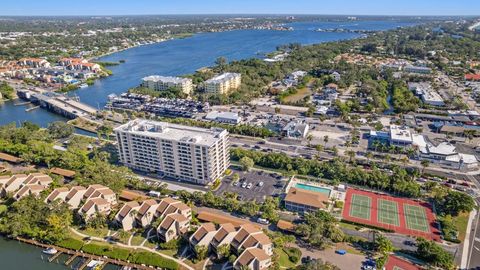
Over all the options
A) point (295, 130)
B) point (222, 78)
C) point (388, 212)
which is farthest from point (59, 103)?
point (388, 212)

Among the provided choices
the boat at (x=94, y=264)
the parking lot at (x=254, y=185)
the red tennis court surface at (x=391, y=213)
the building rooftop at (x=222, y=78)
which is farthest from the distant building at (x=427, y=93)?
the boat at (x=94, y=264)

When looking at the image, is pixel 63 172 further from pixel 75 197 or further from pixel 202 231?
pixel 202 231

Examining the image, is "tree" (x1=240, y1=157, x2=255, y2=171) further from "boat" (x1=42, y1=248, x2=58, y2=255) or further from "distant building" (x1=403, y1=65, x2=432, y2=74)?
"distant building" (x1=403, y1=65, x2=432, y2=74)

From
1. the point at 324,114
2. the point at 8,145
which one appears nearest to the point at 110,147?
the point at 8,145

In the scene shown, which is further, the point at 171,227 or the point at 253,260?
the point at 171,227

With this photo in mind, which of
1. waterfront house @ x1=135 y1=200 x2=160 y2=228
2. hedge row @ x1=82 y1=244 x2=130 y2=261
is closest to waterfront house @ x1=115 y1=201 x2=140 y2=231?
waterfront house @ x1=135 y1=200 x2=160 y2=228

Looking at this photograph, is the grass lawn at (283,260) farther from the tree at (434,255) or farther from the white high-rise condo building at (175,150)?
the white high-rise condo building at (175,150)

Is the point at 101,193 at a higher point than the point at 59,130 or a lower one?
lower
